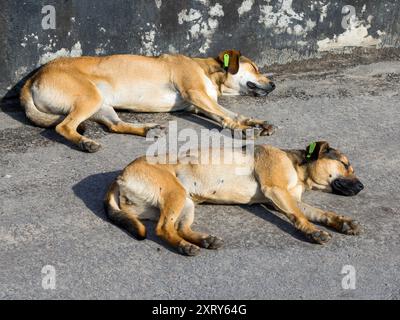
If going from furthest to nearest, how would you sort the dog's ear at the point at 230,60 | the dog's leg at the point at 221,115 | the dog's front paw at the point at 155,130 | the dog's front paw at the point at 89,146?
1. the dog's ear at the point at 230,60
2. the dog's leg at the point at 221,115
3. the dog's front paw at the point at 155,130
4. the dog's front paw at the point at 89,146

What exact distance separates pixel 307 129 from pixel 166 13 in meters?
1.98

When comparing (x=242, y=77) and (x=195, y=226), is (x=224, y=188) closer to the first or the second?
(x=195, y=226)

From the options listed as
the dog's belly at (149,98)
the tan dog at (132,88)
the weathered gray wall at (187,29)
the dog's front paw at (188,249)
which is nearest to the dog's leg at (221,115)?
the tan dog at (132,88)

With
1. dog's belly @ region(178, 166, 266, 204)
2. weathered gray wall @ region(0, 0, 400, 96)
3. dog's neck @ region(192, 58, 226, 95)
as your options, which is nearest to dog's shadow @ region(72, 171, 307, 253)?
dog's belly @ region(178, 166, 266, 204)

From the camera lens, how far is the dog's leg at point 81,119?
6723 mm

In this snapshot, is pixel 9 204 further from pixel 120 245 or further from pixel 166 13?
pixel 166 13

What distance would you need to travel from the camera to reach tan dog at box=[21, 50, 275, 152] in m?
7.14

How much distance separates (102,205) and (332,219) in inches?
65.8

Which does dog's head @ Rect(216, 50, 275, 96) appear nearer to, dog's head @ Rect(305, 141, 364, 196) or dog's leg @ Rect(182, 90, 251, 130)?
dog's leg @ Rect(182, 90, 251, 130)

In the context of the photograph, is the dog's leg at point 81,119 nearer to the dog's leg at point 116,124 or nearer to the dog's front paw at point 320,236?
the dog's leg at point 116,124

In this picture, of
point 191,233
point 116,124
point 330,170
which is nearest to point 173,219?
point 191,233

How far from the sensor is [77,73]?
734 centimetres

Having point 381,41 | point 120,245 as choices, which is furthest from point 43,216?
point 381,41

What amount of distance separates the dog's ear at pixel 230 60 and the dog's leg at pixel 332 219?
2689 millimetres
